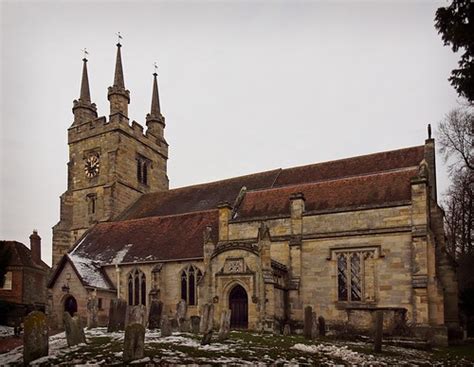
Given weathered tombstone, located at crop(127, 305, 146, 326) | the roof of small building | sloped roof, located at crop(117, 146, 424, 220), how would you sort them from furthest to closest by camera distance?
1. sloped roof, located at crop(117, 146, 424, 220)
2. the roof of small building
3. weathered tombstone, located at crop(127, 305, 146, 326)

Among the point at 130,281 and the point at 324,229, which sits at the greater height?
the point at 324,229

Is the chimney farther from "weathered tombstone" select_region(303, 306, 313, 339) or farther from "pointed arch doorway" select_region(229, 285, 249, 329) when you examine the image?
"weathered tombstone" select_region(303, 306, 313, 339)

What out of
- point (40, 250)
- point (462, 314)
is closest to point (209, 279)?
point (462, 314)

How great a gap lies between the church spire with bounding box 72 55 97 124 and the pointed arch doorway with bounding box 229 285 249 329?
92.7ft

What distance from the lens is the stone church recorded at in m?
24.5

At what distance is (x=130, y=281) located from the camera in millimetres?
33188

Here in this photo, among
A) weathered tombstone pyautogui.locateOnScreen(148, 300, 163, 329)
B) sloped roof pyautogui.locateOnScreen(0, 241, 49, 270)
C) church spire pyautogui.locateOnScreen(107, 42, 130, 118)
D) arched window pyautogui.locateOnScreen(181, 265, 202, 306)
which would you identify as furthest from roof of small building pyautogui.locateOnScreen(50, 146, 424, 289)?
church spire pyautogui.locateOnScreen(107, 42, 130, 118)

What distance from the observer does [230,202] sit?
35750 millimetres

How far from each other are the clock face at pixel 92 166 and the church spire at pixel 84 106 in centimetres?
406

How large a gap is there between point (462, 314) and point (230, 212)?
46.9 ft

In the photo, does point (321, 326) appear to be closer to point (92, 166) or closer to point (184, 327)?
point (184, 327)

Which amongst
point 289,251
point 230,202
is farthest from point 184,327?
point 230,202

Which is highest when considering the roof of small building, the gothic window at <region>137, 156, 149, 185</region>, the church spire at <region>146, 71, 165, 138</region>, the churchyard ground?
the church spire at <region>146, 71, 165, 138</region>

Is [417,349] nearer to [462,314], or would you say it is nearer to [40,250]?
[462,314]
